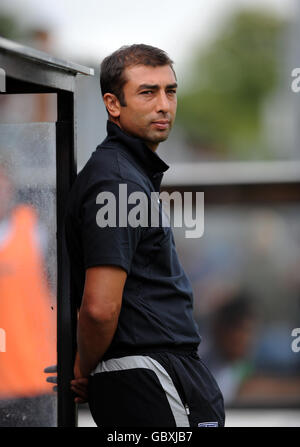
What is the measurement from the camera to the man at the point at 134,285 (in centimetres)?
221

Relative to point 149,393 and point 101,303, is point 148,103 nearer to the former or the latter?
point 101,303

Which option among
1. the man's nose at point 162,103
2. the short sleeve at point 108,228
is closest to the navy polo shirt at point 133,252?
the short sleeve at point 108,228

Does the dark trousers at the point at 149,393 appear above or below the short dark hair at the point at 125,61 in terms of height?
below

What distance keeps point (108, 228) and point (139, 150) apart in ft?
1.06

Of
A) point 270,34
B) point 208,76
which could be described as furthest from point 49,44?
point 208,76

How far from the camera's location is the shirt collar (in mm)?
2410

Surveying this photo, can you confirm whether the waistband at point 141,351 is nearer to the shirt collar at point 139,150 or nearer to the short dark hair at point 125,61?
the shirt collar at point 139,150

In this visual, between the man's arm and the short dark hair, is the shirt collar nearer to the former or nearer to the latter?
the short dark hair

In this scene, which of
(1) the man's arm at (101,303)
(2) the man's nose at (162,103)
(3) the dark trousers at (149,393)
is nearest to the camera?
(1) the man's arm at (101,303)

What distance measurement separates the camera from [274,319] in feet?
22.4

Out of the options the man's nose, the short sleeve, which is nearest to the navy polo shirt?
the short sleeve

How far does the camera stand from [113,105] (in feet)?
8.09

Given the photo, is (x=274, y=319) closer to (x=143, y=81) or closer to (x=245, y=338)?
(x=245, y=338)

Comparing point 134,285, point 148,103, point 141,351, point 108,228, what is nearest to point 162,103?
point 148,103
